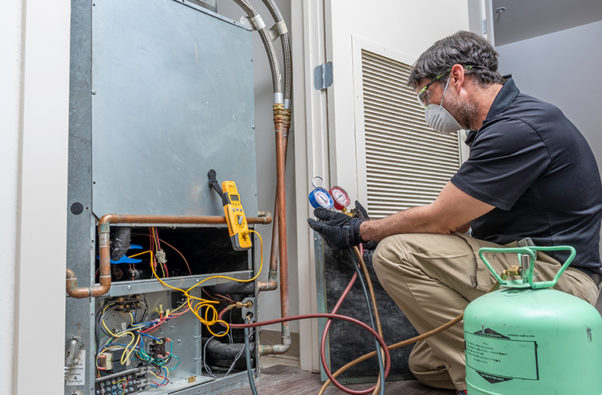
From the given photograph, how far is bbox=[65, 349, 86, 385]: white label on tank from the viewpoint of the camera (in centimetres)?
106

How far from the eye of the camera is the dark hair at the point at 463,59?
143cm

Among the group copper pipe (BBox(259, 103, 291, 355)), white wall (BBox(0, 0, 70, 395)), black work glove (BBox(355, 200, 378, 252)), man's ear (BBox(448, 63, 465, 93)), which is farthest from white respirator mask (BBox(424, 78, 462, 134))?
white wall (BBox(0, 0, 70, 395))

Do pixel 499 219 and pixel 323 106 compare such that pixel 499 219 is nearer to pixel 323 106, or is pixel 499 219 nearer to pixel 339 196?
pixel 339 196

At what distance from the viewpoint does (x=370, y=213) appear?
1.66 meters

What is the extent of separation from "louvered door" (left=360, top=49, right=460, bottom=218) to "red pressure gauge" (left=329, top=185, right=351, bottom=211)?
155 mm

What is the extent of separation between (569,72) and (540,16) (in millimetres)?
469

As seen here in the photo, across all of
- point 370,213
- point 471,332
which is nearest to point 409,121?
point 370,213

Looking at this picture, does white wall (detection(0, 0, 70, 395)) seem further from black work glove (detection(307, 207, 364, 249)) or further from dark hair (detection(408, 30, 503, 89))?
dark hair (detection(408, 30, 503, 89))

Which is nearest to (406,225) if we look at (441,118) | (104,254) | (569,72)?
(441,118)

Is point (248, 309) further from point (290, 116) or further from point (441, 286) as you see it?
point (290, 116)

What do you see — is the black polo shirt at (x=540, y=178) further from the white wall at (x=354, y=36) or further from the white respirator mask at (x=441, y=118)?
the white wall at (x=354, y=36)

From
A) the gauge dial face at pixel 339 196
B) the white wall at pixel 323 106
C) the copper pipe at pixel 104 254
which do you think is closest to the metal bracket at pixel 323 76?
the white wall at pixel 323 106

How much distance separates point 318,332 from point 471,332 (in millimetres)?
742

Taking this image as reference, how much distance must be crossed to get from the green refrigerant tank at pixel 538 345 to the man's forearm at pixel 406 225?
1.37ft
